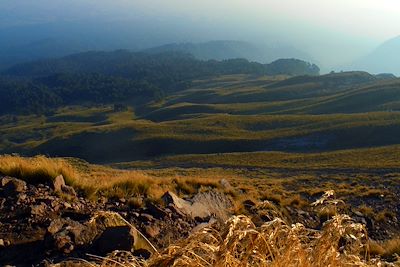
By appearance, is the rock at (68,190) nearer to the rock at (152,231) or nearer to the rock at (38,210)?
the rock at (38,210)

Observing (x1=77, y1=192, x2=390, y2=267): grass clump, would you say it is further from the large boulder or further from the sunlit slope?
the sunlit slope

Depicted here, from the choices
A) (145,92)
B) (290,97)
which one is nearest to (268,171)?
(290,97)

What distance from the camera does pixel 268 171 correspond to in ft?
145

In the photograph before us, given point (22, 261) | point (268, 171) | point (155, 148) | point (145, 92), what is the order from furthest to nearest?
point (145, 92) → point (155, 148) → point (268, 171) → point (22, 261)

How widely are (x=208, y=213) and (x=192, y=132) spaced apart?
73730mm

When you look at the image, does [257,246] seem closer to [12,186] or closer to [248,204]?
[12,186]

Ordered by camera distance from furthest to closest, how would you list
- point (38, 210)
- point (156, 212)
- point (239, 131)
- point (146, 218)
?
point (239, 131) → point (156, 212) → point (146, 218) → point (38, 210)

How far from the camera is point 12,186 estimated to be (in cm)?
799

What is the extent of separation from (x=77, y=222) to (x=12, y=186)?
1.77 metres

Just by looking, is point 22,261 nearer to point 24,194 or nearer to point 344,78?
point 24,194

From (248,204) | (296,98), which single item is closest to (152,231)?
(248,204)

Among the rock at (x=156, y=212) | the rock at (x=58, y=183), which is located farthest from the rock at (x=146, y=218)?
the rock at (x=58, y=183)

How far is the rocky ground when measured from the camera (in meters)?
6.02

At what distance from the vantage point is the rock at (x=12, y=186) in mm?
7875
